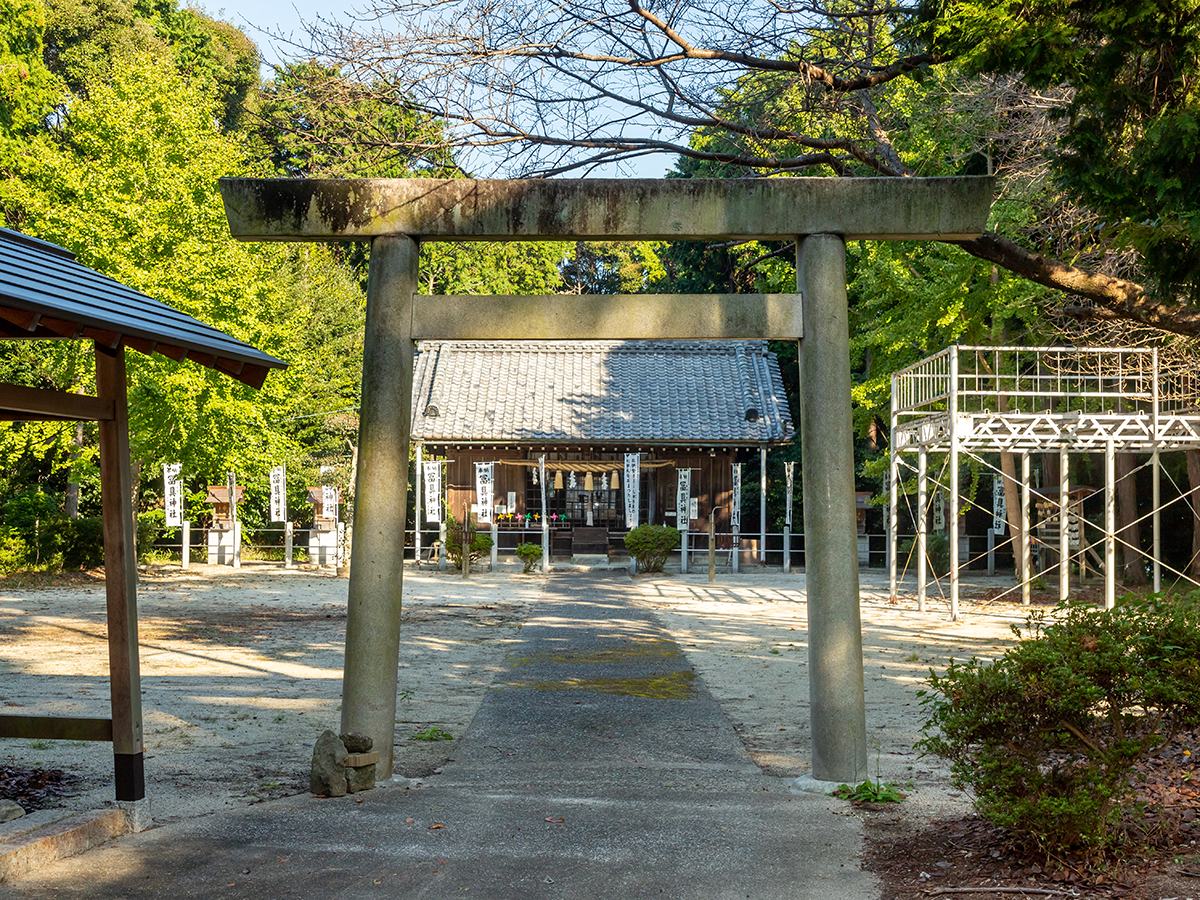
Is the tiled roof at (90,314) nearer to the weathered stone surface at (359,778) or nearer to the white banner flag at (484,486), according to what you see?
the weathered stone surface at (359,778)

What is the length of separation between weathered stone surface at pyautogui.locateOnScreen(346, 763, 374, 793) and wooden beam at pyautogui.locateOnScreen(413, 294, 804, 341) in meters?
2.51

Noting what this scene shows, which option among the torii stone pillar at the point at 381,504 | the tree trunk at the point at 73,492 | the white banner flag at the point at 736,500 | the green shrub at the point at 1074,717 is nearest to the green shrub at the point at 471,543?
the white banner flag at the point at 736,500

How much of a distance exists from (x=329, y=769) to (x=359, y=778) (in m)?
0.22

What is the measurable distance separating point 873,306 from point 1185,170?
1497cm

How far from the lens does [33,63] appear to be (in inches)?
952

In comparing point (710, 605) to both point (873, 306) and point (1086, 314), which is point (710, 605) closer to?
point (873, 306)

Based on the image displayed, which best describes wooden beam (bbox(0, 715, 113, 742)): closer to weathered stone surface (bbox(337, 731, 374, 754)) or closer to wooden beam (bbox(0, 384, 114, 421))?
weathered stone surface (bbox(337, 731, 374, 754))

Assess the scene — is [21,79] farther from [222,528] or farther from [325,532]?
[325,532]

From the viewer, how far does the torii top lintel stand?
19.4 ft

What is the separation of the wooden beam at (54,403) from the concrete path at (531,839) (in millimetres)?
2062

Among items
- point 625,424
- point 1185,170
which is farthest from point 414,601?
point 1185,170

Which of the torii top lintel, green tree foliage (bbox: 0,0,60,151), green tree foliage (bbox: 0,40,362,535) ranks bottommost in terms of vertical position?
the torii top lintel

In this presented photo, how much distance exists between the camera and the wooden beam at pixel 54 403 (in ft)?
15.3

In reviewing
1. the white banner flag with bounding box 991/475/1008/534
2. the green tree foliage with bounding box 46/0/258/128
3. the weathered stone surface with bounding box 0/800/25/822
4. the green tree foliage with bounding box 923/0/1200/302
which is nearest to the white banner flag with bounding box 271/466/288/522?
the green tree foliage with bounding box 46/0/258/128
